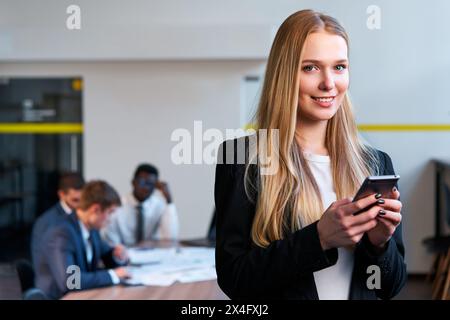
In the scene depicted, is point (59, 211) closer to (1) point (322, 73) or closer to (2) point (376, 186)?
(1) point (322, 73)

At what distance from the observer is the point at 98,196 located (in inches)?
124

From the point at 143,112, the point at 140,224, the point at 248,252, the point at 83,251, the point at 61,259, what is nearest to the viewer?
the point at 248,252

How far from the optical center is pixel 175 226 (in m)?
4.23

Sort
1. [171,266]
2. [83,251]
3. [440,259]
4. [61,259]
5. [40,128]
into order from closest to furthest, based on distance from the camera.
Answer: [61,259]
[83,251]
[171,266]
[440,259]
[40,128]

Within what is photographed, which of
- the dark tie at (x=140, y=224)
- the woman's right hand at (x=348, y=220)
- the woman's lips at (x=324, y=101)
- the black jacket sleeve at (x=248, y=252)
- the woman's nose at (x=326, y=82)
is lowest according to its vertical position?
the dark tie at (x=140, y=224)

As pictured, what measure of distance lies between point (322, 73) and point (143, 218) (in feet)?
10.4

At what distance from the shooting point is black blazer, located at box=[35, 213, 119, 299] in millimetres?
2793

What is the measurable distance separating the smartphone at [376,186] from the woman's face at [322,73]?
21cm

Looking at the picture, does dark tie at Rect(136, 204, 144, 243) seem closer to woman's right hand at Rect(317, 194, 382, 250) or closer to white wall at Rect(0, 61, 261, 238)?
white wall at Rect(0, 61, 261, 238)

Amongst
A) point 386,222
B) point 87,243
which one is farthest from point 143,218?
point 386,222

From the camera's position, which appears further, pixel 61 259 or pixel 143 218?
pixel 143 218

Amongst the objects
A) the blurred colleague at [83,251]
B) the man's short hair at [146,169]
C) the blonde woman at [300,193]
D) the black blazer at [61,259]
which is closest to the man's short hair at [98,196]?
the blurred colleague at [83,251]

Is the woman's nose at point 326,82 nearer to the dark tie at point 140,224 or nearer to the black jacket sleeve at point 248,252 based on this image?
the black jacket sleeve at point 248,252

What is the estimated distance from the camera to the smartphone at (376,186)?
981 mm
